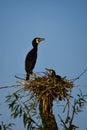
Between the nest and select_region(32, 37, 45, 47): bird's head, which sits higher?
select_region(32, 37, 45, 47): bird's head

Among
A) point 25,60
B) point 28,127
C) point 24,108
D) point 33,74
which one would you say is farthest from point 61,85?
point 25,60

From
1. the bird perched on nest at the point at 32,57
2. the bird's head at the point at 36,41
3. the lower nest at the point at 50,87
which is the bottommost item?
the lower nest at the point at 50,87

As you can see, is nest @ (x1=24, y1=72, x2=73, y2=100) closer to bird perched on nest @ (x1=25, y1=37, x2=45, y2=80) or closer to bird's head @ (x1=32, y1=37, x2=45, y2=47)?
bird perched on nest @ (x1=25, y1=37, x2=45, y2=80)

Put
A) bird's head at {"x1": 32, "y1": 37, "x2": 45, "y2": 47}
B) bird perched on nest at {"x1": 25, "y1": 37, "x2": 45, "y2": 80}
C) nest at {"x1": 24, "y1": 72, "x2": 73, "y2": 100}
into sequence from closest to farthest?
nest at {"x1": 24, "y1": 72, "x2": 73, "y2": 100} → bird perched on nest at {"x1": 25, "y1": 37, "x2": 45, "y2": 80} → bird's head at {"x1": 32, "y1": 37, "x2": 45, "y2": 47}

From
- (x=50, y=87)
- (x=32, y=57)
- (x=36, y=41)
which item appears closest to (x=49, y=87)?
(x=50, y=87)

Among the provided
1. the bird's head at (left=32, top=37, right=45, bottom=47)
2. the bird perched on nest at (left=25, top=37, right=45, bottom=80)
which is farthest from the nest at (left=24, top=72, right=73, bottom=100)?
the bird's head at (left=32, top=37, right=45, bottom=47)

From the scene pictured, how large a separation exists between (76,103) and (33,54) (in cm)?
588

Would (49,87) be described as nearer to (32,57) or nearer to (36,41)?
(32,57)

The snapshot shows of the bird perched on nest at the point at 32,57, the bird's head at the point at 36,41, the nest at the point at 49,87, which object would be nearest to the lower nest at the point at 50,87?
the nest at the point at 49,87

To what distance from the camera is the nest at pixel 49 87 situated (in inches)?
256

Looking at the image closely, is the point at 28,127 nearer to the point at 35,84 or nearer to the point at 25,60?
the point at 35,84

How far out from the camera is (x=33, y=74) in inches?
296

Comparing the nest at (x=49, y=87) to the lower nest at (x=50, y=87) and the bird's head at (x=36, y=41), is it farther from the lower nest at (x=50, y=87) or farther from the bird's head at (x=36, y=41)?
the bird's head at (x=36, y=41)

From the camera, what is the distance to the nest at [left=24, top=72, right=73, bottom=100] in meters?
6.50
